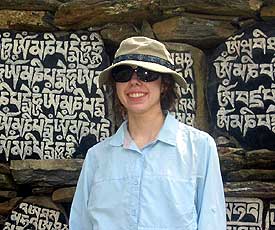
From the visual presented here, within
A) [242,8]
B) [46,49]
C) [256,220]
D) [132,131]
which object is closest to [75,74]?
[46,49]

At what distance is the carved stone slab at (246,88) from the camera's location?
371 centimetres

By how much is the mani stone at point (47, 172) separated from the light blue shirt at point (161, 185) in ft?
4.96

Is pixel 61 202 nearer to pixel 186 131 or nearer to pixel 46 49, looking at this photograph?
pixel 46 49

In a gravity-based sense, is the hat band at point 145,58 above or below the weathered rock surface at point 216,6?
below

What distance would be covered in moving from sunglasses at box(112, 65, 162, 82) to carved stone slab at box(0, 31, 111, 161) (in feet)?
5.16

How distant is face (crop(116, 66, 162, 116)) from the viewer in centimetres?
219

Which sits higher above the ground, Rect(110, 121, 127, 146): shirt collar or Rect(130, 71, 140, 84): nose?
Rect(130, 71, 140, 84): nose

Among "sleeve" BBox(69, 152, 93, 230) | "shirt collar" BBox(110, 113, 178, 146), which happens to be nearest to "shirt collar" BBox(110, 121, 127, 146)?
"shirt collar" BBox(110, 113, 178, 146)

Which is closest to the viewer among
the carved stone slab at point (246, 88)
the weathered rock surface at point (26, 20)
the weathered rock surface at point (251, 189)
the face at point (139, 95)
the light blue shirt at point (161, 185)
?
the light blue shirt at point (161, 185)

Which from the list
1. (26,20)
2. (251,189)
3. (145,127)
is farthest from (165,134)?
(26,20)

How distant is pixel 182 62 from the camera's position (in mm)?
3822

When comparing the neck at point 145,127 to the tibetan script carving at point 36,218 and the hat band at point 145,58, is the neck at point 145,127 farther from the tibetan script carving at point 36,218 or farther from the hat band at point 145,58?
the tibetan script carving at point 36,218

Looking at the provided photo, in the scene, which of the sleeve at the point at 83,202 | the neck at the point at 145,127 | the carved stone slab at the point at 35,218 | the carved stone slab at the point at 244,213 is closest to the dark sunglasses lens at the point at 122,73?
the neck at the point at 145,127

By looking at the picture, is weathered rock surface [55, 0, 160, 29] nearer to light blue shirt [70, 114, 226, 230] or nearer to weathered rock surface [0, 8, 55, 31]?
weathered rock surface [0, 8, 55, 31]
